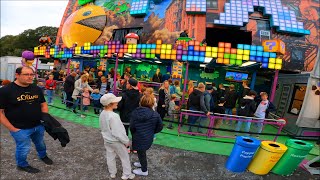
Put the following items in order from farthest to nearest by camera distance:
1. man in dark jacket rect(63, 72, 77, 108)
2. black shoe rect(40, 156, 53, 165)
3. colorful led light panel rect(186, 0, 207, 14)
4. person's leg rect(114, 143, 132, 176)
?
colorful led light panel rect(186, 0, 207, 14) < man in dark jacket rect(63, 72, 77, 108) < black shoe rect(40, 156, 53, 165) < person's leg rect(114, 143, 132, 176)

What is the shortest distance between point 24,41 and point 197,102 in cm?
6420

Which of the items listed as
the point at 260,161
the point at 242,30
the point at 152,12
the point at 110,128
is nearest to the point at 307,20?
the point at 242,30

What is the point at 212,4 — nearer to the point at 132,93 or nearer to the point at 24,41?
the point at 132,93

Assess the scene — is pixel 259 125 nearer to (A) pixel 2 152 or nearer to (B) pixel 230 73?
Result: (A) pixel 2 152

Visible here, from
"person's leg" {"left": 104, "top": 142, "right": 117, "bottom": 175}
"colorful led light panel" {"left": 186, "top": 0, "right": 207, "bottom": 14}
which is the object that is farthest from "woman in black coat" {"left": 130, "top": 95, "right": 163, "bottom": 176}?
"colorful led light panel" {"left": 186, "top": 0, "right": 207, "bottom": 14}

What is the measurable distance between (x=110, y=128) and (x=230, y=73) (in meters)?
13.0

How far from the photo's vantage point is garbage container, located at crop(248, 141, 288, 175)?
15.6 feet

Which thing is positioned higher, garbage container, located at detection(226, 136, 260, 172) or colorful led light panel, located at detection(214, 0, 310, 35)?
colorful led light panel, located at detection(214, 0, 310, 35)

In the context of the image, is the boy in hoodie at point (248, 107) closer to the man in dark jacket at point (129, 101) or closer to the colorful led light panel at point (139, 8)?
the man in dark jacket at point (129, 101)

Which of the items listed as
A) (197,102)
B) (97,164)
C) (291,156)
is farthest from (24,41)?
(291,156)

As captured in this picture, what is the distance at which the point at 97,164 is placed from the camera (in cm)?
472

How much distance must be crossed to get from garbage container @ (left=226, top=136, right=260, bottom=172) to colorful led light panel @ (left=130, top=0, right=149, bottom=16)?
1372 cm

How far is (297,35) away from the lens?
14.9m

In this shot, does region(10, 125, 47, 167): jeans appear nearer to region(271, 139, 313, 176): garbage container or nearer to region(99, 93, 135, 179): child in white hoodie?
region(99, 93, 135, 179): child in white hoodie
